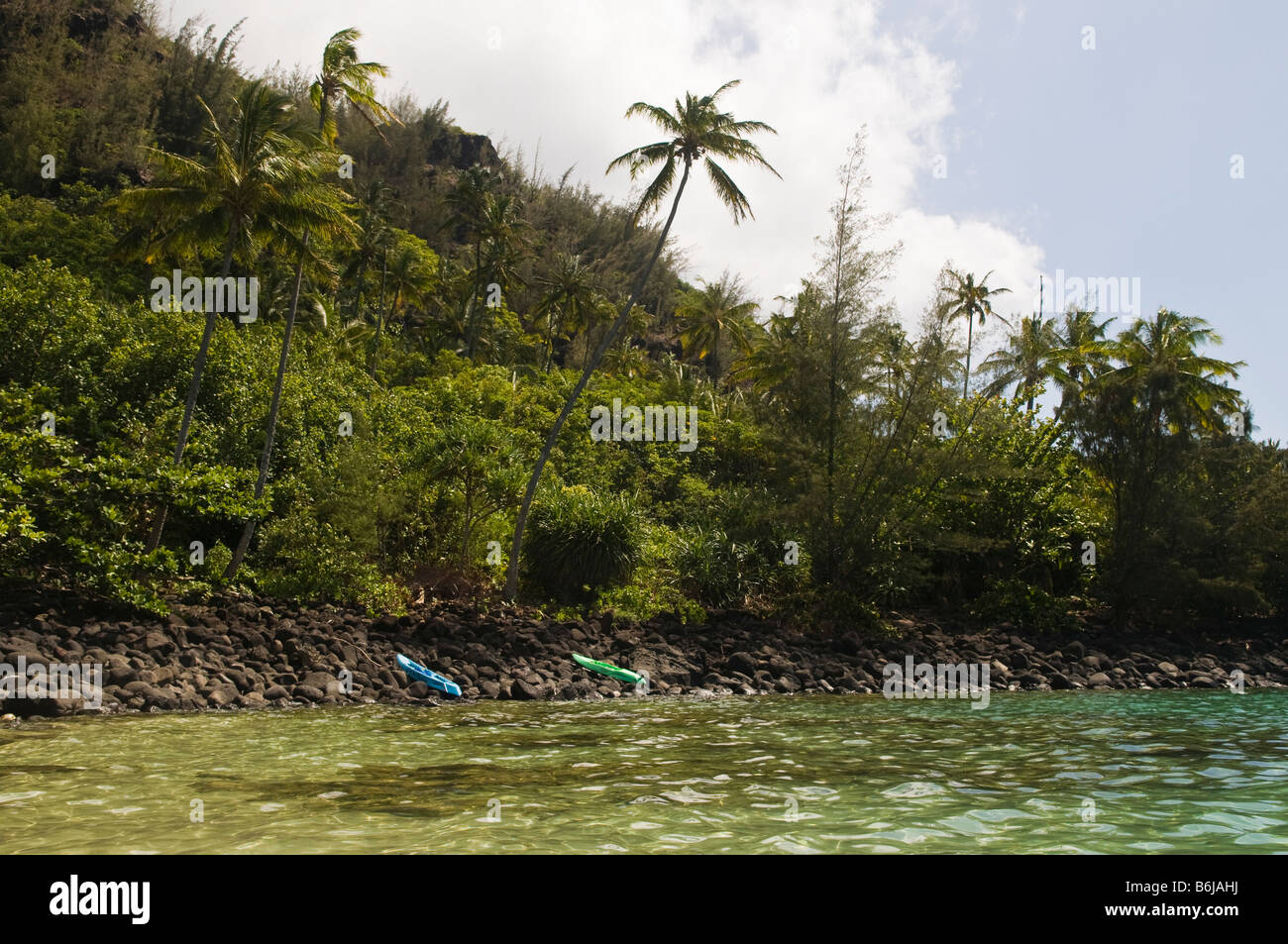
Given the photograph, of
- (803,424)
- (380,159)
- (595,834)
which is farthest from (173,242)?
(380,159)

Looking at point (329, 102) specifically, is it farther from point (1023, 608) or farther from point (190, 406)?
point (1023, 608)

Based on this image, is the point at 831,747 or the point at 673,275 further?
the point at 673,275

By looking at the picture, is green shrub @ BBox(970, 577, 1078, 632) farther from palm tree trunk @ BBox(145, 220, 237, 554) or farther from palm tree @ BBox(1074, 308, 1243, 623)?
palm tree trunk @ BBox(145, 220, 237, 554)

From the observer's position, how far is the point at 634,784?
310 inches

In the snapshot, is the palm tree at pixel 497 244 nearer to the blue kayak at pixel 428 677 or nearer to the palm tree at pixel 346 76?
the palm tree at pixel 346 76

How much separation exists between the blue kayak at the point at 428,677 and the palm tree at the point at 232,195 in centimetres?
586

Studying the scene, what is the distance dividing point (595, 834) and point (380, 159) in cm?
6544

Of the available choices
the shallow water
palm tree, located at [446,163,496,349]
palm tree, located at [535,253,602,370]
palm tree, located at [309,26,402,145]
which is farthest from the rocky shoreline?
palm tree, located at [535,253,602,370]

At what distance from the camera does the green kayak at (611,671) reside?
52.0 ft

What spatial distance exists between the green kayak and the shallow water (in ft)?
8.92

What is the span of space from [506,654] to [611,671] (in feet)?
6.87

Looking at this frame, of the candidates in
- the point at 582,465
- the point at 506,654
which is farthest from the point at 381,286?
the point at 506,654
